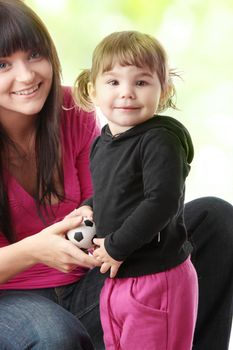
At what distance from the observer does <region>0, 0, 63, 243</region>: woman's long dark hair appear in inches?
57.2

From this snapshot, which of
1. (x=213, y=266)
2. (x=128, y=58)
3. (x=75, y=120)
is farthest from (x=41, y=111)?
(x=213, y=266)

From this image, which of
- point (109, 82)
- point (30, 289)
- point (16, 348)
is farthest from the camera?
point (30, 289)

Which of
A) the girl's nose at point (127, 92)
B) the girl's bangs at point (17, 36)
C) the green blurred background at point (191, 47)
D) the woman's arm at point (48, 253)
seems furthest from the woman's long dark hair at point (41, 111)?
the green blurred background at point (191, 47)

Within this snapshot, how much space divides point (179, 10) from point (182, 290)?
1.47 meters

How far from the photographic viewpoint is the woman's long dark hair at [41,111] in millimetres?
1453

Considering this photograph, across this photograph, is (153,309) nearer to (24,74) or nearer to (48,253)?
(48,253)

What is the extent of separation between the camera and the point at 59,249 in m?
1.43

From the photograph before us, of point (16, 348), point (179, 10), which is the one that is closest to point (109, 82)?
point (16, 348)

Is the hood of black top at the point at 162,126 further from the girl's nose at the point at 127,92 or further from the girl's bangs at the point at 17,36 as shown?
the girl's bangs at the point at 17,36

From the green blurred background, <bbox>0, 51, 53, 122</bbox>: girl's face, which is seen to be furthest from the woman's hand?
the green blurred background

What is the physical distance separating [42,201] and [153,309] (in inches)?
20.0

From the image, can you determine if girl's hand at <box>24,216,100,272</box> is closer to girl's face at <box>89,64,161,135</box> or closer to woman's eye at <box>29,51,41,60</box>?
girl's face at <box>89,64,161,135</box>

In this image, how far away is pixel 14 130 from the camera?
5.51ft

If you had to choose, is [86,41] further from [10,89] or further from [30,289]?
[30,289]
